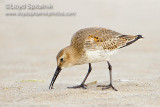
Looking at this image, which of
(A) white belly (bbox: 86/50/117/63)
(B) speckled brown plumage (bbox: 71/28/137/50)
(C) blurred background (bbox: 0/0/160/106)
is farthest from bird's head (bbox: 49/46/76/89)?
(C) blurred background (bbox: 0/0/160/106)

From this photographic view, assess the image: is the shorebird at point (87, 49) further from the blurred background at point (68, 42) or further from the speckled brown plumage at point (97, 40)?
the blurred background at point (68, 42)

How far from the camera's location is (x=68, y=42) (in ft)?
45.1

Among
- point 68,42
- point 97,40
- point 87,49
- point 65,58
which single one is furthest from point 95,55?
point 68,42

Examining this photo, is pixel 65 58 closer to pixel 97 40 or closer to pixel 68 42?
pixel 97 40

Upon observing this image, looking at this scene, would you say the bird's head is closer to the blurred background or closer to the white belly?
the white belly

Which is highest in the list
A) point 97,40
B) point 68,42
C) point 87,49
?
point 97,40

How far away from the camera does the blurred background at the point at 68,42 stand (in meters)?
9.05

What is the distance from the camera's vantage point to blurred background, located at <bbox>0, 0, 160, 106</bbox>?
9.05 meters

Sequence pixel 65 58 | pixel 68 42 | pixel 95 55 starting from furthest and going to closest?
pixel 68 42 < pixel 65 58 < pixel 95 55

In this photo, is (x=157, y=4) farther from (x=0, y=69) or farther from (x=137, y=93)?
(x=137, y=93)

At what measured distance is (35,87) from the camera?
7727 mm

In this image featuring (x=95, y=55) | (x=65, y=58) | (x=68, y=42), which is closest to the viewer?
(x=95, y=55)

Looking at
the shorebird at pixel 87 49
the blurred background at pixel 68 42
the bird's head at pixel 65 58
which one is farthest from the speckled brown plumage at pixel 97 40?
the blurred background at pixel 68 42

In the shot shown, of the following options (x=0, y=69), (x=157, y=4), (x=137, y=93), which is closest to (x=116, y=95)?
(x=137, y=93)
